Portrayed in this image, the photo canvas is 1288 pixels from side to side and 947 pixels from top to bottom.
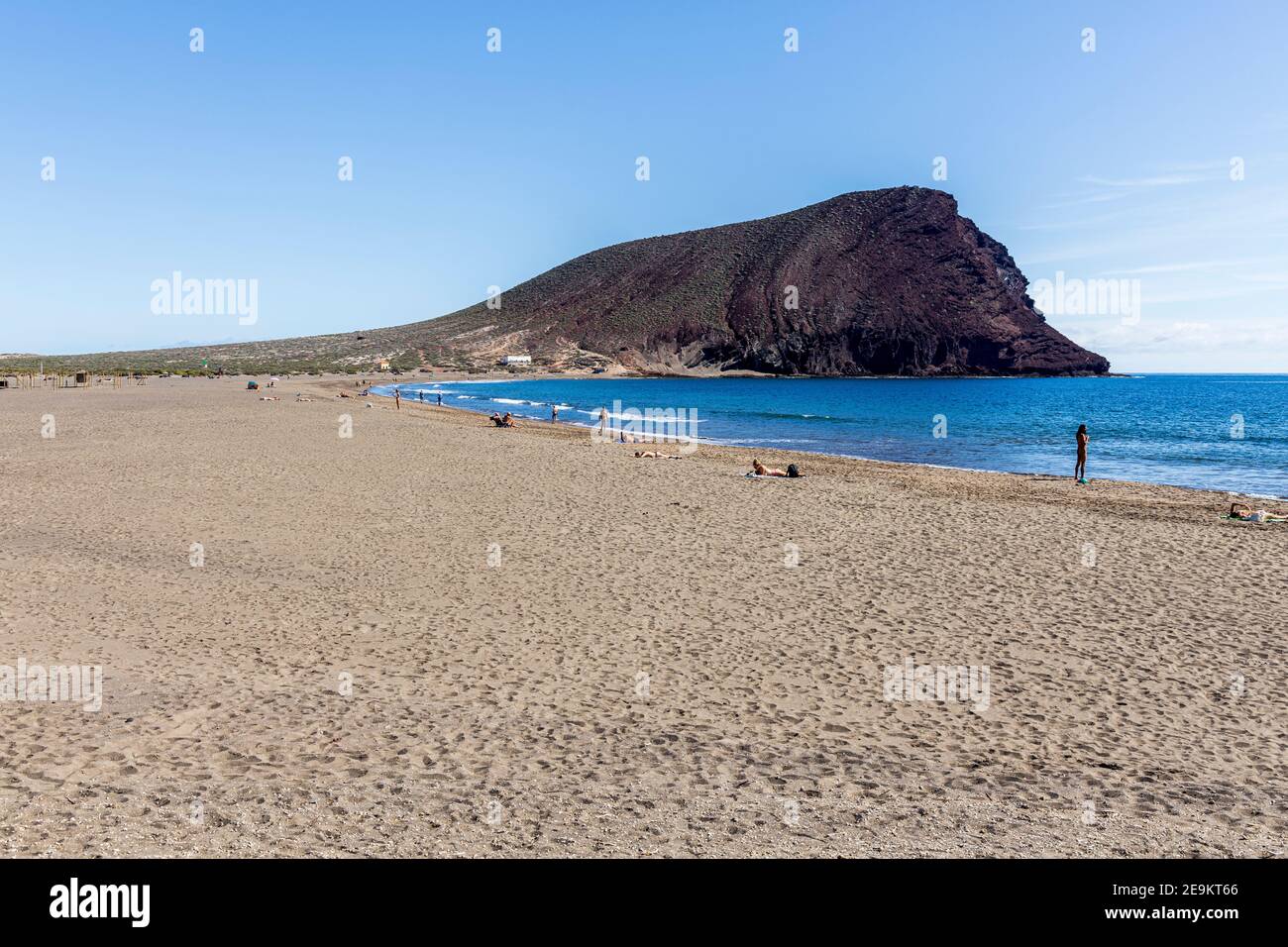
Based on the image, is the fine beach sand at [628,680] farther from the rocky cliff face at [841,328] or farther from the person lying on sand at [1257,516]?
the rocky cliff face at [841,328]

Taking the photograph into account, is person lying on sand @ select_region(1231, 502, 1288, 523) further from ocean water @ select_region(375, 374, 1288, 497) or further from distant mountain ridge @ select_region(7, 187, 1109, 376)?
distant mountain ridge @ select_region(7, 187, 1109, 376)

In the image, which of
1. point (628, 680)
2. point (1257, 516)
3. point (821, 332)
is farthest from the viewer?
point (821, 332)

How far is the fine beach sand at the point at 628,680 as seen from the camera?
5.44 metres

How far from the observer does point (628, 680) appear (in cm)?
816

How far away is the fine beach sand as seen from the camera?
5441mm

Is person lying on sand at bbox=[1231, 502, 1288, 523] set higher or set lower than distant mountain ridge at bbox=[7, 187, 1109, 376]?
lower
